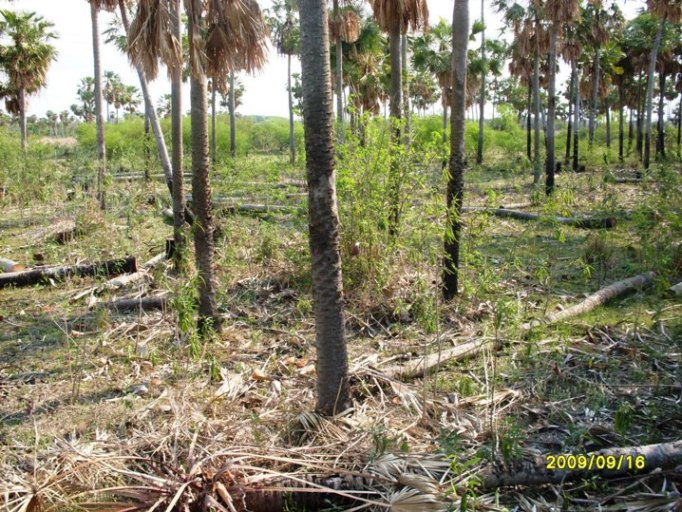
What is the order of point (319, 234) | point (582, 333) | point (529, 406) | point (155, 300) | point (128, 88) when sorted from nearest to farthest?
point (319, 234)
point (529, 406)
point (582, 333)
point (155, 300)
point (128, 88)

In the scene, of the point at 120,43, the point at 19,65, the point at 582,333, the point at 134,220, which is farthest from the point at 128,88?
the point at 582,333

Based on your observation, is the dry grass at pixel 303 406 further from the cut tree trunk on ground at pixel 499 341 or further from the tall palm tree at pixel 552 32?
the tall palm tree at pixel 552 32

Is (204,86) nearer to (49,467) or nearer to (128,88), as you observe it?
(49,467)

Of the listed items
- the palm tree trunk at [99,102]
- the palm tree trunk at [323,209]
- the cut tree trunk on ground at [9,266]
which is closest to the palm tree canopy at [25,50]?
the palm tree trunk at [99,102]

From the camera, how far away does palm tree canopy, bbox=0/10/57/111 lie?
2439 centimetres

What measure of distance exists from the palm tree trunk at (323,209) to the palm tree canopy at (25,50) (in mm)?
24585

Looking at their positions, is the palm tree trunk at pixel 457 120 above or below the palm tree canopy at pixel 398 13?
below

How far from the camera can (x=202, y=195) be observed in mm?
7391

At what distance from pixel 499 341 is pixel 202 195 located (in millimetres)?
3919

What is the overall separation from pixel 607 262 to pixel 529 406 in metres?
5.84

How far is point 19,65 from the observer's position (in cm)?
2506

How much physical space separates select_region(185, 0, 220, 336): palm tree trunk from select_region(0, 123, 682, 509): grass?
0.42 meters

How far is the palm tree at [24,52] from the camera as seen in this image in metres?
24.4

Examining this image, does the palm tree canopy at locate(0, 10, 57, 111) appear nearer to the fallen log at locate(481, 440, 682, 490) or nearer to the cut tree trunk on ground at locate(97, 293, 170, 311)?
the cut tree trunk on ground at locate(97, 293, 170, 311)
